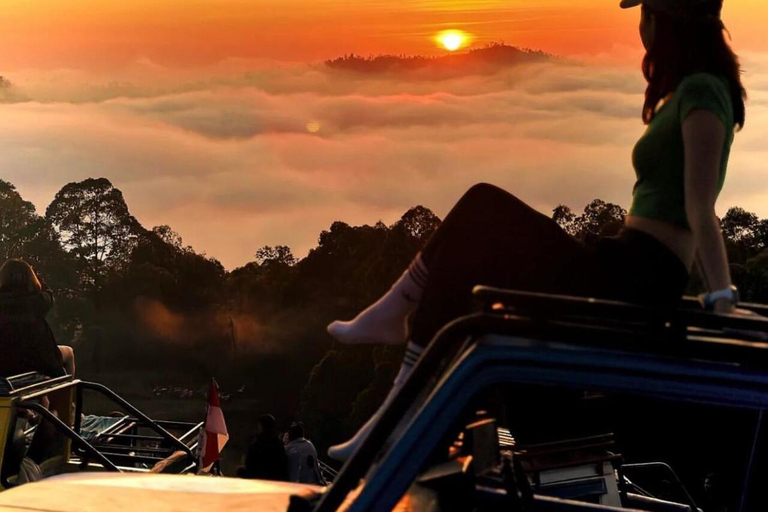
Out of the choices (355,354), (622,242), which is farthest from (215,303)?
(622,242)

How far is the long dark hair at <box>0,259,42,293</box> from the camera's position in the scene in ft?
29.3

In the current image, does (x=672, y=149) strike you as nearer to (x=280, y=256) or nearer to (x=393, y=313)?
(x=393, y=313)

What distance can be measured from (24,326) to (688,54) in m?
6.85

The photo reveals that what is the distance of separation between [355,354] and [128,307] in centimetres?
1669

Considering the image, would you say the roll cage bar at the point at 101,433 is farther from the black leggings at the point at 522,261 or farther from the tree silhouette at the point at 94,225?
the tree silhouette at the point at 94,225

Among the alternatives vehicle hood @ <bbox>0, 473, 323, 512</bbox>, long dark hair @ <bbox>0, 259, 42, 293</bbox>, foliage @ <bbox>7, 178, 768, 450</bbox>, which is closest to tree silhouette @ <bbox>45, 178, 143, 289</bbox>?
foliage @ <bbox>7, 178, 768, 450</bbox>


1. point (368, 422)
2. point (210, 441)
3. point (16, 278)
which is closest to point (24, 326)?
point (16, 278)

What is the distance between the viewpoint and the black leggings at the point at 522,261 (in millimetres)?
2836

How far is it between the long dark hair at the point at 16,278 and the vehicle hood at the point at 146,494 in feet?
18.8

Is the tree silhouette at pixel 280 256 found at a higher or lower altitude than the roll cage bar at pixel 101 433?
higher

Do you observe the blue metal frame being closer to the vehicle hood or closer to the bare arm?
the bare arm

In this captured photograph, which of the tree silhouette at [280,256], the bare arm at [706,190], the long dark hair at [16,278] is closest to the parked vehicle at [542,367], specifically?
the bare arm at [706,190]

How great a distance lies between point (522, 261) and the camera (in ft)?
9.62

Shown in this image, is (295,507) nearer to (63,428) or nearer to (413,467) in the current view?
(413,467)
